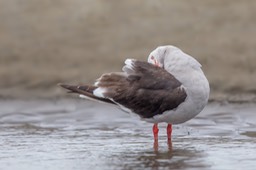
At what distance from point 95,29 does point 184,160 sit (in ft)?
20.6

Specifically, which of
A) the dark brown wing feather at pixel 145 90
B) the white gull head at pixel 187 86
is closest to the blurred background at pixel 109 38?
the white gull head at pixel 187 86

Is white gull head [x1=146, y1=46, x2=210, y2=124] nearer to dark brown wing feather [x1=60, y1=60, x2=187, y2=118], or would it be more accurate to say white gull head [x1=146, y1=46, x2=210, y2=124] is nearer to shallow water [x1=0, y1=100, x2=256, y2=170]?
dark brown wing feather [x1=60, y1=60, x2=187, y2=118]

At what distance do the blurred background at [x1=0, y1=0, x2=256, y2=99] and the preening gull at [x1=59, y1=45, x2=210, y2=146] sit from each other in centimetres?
348

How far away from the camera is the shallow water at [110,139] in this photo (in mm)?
8719

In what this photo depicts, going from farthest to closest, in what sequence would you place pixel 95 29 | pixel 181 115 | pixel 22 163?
pixel 95 29
pixel 181 115
pixel 22 163

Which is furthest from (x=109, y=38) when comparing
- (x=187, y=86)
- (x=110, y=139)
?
(x=187, y=86)

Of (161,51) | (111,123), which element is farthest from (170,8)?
(161,51)

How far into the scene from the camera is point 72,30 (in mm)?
14844

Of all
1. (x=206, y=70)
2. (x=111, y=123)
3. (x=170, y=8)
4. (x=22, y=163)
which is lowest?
(x=22, y=163)

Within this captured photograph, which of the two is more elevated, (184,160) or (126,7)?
(126,7)

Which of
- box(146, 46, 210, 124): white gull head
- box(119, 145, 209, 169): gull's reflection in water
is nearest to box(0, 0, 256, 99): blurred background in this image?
box(146, 46, 210, 124): white gull head

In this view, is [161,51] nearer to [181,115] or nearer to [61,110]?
[181,115]

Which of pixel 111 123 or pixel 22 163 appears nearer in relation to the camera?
pixel 22 163

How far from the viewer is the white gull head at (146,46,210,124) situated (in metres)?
9.73
